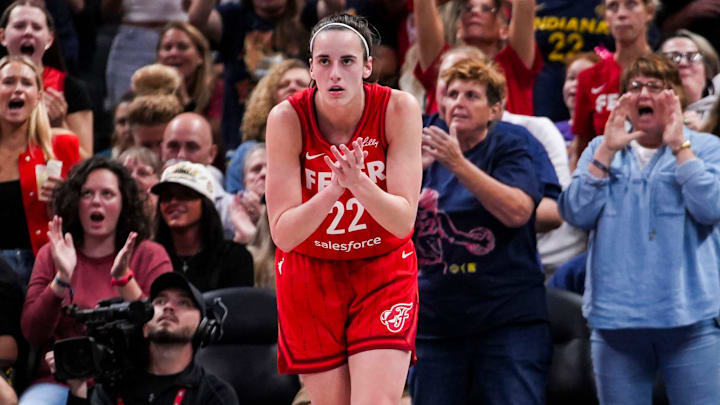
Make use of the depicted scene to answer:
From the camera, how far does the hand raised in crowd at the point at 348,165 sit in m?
3.77

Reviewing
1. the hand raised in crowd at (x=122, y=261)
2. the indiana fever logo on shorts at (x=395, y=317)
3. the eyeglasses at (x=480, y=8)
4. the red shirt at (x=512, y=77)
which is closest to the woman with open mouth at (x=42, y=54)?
the hand raised in crowd at (x=122, y=261)

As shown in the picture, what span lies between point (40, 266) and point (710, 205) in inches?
131

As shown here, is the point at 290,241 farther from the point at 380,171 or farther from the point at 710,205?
the point at 710,205

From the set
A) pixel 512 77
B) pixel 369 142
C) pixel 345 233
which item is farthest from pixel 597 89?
pixel 345 233

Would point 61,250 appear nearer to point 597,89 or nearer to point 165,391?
point 165,391

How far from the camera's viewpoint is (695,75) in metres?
6.68

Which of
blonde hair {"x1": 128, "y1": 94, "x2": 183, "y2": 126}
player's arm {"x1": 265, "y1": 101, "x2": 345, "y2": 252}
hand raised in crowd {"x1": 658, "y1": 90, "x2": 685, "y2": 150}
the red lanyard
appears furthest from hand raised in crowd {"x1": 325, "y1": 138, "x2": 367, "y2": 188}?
blonde hair {"x1": 128, "y1": 94, "x2": 183, "y2": 126}

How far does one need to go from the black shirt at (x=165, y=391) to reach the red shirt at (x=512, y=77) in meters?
2.17

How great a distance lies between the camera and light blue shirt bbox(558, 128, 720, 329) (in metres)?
5.13

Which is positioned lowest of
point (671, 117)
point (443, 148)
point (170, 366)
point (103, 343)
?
point (170, 366)

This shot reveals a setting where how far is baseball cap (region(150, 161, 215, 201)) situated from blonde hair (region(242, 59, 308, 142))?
40.7 inches

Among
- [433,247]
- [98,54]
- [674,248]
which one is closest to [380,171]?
[433,247]

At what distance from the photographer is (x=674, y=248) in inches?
205

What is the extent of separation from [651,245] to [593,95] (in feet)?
6.24
